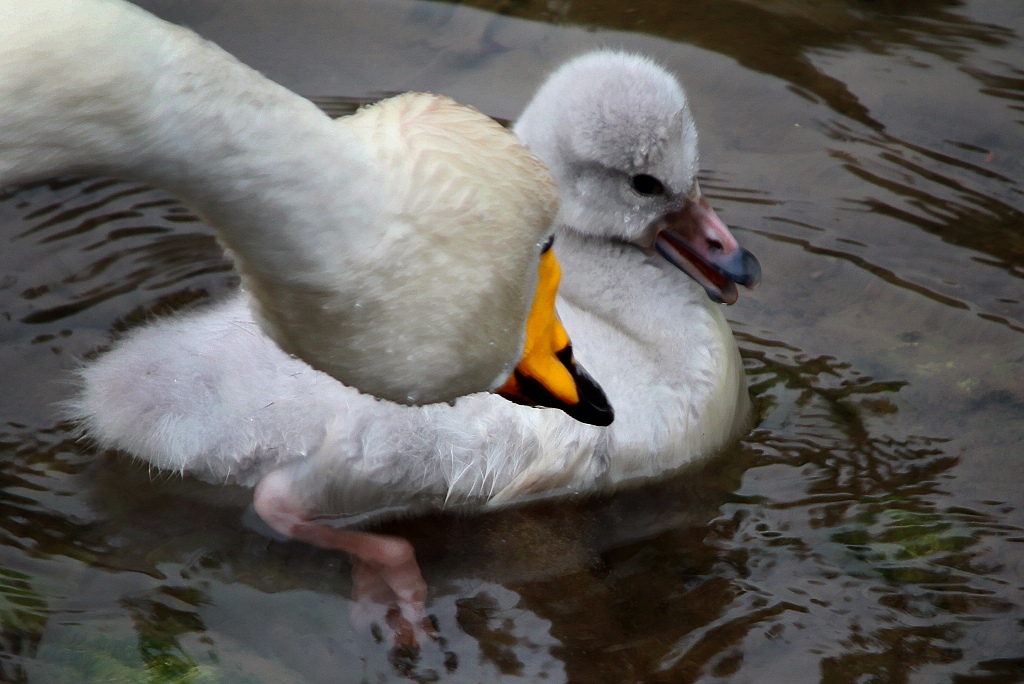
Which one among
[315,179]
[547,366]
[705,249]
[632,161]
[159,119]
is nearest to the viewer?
[159,119]

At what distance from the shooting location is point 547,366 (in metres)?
2.28

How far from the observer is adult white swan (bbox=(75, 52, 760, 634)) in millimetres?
2959

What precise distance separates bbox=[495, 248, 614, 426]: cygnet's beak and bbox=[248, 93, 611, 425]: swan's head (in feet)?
0.13

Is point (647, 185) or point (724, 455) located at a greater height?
point (647, 185)

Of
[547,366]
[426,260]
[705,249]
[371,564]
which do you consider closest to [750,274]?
[705,249]

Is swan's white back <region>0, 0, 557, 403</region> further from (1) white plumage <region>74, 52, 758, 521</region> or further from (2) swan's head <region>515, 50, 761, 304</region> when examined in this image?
(2) swan's head <region>515, 50, 761, 304</region>

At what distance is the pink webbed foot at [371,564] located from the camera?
281cm

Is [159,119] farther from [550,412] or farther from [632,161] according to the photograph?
[632,161]

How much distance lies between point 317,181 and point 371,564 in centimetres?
137

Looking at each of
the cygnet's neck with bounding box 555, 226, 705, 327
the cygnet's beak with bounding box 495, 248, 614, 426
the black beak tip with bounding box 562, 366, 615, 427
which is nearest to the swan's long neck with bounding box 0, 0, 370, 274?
the cygnet's beak with bounding box 495, 248, 614, 426

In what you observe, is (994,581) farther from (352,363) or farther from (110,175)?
(110,175)

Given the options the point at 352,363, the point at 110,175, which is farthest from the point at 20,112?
the point at 352,363

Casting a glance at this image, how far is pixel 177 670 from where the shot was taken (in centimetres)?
254

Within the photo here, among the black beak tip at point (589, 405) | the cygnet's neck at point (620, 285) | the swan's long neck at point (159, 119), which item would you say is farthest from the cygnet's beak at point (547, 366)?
the cygnet's neck at point (620, 285)
